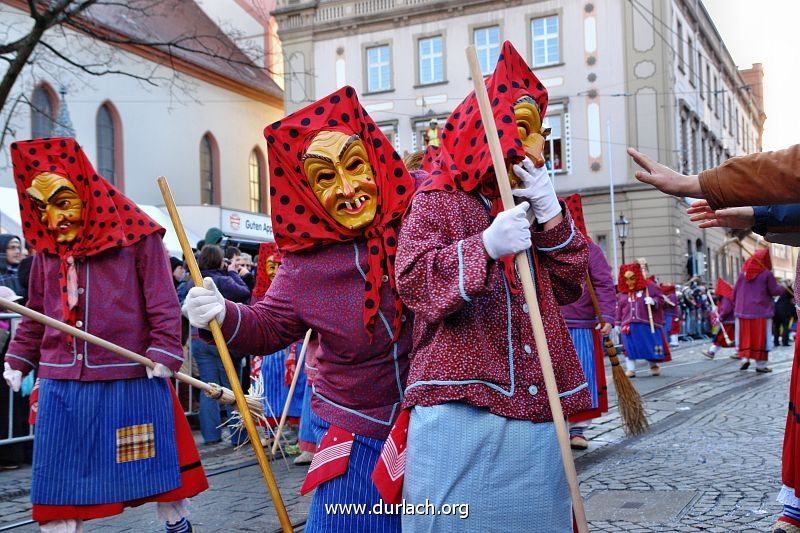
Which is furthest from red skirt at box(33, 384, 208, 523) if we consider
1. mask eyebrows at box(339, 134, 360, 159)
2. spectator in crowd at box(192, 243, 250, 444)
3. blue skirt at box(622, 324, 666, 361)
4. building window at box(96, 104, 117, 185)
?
building window at box(96, 104, 117, 185)

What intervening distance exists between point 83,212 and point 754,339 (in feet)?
37.5

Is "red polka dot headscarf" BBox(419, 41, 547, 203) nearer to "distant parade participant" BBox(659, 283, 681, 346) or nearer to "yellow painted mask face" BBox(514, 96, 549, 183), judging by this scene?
"yellow painted mask face" BBox(514, 96, 549, 183)

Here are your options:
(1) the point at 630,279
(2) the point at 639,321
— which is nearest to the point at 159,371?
(2) the point at 639,321

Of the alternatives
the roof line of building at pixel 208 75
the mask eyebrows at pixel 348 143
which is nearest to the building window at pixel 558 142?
the roof line of building at pixel 208 75

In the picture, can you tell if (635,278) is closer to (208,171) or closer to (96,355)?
(96,355)

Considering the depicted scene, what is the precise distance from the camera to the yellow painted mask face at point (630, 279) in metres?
14.9

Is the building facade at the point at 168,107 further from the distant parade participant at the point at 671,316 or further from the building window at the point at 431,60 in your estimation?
the distant parade participant at the point at 671,316

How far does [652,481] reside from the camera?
5.86m

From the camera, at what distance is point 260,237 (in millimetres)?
23719

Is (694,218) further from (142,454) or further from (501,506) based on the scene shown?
(142,454)

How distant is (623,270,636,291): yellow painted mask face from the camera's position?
14.9m

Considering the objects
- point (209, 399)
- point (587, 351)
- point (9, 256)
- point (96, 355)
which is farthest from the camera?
point (9, 256)

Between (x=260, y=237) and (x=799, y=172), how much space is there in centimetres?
2162

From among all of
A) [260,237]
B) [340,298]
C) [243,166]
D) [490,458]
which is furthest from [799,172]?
[243,166]
